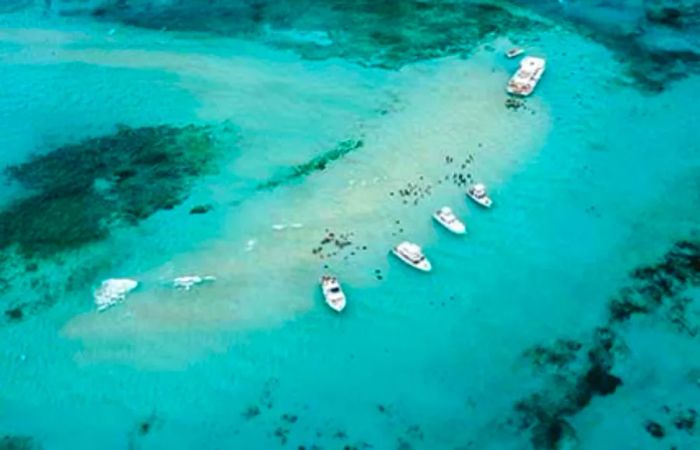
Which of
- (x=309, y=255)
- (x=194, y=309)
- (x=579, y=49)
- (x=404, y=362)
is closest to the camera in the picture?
(x=404, y=362)

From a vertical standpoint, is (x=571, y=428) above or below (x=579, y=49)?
below

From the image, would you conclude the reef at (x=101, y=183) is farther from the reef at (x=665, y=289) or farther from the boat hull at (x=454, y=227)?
the reef at (x=665, y=289)

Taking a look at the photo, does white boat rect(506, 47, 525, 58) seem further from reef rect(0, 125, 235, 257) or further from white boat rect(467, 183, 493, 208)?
reef rect(0, 125, 235, 257)

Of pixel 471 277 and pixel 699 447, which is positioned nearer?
pixel 699 447

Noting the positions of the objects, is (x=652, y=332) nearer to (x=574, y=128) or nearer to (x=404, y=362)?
(x=404, y=362)

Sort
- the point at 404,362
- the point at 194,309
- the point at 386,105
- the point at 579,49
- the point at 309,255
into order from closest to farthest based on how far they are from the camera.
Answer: the point at 404,362 → the point at 194,309 → the point at 309,255 → the point at 386,105 → the point at 579,49

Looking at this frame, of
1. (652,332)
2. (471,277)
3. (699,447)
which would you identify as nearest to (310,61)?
(471,277)

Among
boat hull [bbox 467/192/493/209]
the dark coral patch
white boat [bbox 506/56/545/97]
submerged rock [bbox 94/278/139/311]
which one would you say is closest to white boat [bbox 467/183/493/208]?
boat hull [bbox 467/192/493/209]

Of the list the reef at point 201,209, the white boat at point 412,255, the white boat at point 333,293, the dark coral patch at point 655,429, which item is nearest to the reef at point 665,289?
the dark coral patch at point 655,429
